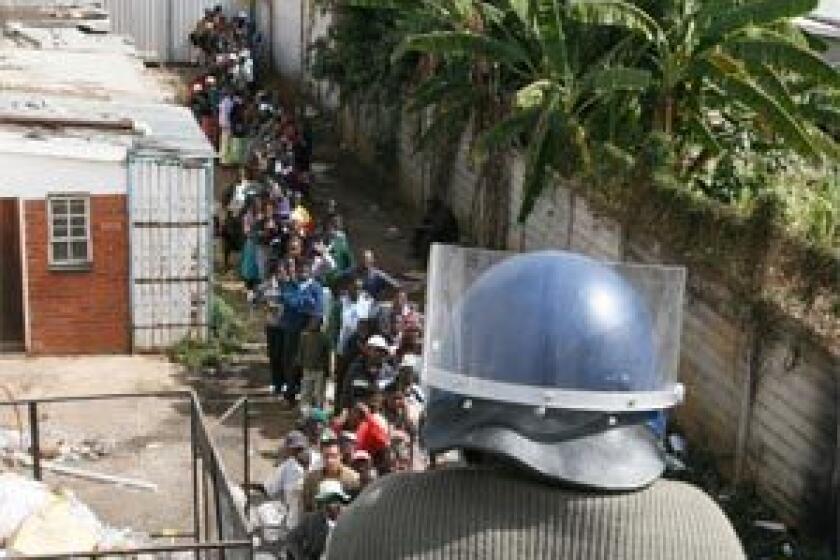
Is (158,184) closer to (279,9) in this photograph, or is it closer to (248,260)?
(248,260)

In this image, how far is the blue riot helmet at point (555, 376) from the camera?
72.6 inches

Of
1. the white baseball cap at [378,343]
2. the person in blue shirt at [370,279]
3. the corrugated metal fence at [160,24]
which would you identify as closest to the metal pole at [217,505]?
the white baseball cap at [378,343]

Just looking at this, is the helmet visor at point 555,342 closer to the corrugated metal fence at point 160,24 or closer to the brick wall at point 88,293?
the brick wall at point 88,293

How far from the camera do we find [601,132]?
12.7 meters

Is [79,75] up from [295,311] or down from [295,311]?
up

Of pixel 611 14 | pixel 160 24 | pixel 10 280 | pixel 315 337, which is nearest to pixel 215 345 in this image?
pixel 10 280

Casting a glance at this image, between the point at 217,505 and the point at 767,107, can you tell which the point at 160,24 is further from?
the point at 217,505

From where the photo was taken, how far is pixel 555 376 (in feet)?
6.20

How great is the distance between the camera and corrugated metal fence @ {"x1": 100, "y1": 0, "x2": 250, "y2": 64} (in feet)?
93.4

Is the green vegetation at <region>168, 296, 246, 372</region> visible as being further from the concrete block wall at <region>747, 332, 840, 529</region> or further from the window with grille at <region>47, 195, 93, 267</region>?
the concrete block wall at <region>747, 332, 840, 529</region>

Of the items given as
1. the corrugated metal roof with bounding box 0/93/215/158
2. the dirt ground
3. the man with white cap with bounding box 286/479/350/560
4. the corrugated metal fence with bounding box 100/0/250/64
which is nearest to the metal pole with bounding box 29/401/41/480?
the dirt ground

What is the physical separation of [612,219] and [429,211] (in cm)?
507

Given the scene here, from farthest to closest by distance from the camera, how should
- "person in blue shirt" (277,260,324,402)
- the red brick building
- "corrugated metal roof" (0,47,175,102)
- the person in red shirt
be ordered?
"corrugated metal roof" (0,47,175,102), the red brick building, "person in blue shirt" (277,260,324,402), the person in red shirt

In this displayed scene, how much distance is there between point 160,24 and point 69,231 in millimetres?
16874
